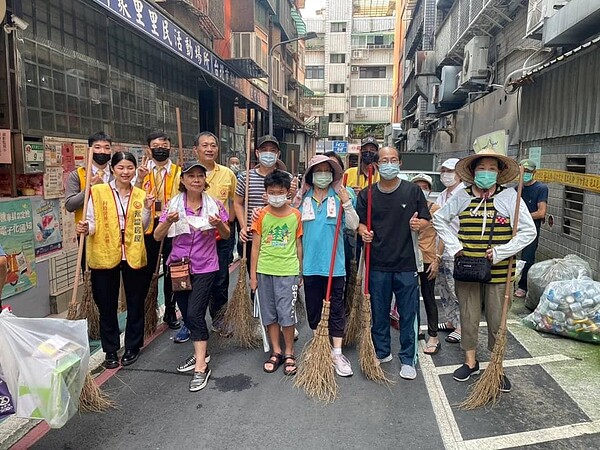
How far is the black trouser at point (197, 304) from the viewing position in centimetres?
371

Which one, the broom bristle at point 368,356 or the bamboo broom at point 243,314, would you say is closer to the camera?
the broom bristle at point 368,356

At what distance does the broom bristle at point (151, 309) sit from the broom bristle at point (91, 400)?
126cm

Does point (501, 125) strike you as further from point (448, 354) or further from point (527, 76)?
point (448, 354)

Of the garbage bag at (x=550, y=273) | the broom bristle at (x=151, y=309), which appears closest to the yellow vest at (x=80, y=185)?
the broom bristle at (x=151, y=309)

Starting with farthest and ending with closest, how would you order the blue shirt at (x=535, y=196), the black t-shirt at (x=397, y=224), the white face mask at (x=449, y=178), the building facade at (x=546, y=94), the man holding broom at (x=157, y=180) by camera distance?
the building facade at (x=546, y=94) < the blue shirt at (x=535, y=196) < the white face mask at (x=449, y=178) < the man holding broom at (x=157, y=180) < the black t-shirt at (x=397, y=224)

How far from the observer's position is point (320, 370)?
11.7ft

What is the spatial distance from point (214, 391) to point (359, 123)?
150 feet

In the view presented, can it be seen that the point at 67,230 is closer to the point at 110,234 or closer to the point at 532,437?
the point at 110,234

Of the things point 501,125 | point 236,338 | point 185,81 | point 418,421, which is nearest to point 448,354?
point 418,421

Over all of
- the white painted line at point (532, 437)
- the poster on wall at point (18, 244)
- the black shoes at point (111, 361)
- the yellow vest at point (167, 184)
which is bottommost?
the white painted line at point (532, 437)

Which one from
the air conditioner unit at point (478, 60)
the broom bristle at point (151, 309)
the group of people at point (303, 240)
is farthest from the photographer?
the air conditioner unit at point (478, 60)

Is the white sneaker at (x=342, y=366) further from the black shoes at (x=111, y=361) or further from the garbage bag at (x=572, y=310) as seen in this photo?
the garbage bag at (x=572, y=310)

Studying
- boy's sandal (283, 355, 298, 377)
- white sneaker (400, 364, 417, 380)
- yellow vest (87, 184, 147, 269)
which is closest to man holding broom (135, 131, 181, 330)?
yellow vest (87, 184, 147, 269)

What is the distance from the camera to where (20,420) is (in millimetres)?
3113
